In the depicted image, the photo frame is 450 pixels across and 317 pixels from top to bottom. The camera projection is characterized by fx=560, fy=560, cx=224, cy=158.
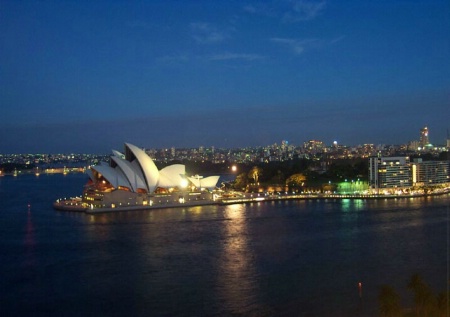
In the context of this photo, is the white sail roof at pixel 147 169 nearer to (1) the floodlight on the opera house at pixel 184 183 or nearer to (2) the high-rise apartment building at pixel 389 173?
(1) the floodlight on the opera house at pixel 184 183

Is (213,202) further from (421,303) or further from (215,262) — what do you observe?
(421,303)

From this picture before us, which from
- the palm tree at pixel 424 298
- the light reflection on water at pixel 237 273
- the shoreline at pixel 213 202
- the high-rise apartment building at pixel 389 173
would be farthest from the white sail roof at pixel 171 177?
the palm tree at pixel 424 298

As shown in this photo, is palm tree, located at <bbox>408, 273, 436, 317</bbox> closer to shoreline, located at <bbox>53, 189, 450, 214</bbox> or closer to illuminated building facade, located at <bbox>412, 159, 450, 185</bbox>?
shoreline, located at <bbox>53, 189, 450, 214</bbox>

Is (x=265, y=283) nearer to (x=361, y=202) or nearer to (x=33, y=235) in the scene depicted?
(x=33, y=235)

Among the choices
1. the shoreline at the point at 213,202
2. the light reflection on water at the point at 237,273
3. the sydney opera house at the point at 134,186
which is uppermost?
the sydney opera house at the point at 134,186

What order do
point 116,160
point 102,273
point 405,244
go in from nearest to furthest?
point 102,273, point 405,244, point 116,160

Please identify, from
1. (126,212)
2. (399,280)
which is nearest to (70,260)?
(399,280)

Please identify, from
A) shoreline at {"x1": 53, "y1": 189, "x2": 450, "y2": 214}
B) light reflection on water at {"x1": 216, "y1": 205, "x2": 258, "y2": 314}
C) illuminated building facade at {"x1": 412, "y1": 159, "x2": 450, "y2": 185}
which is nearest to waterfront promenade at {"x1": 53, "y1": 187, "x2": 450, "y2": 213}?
shoreline at {"x1": 53, "y1": 189, "x2": 450, "y2": 214}
